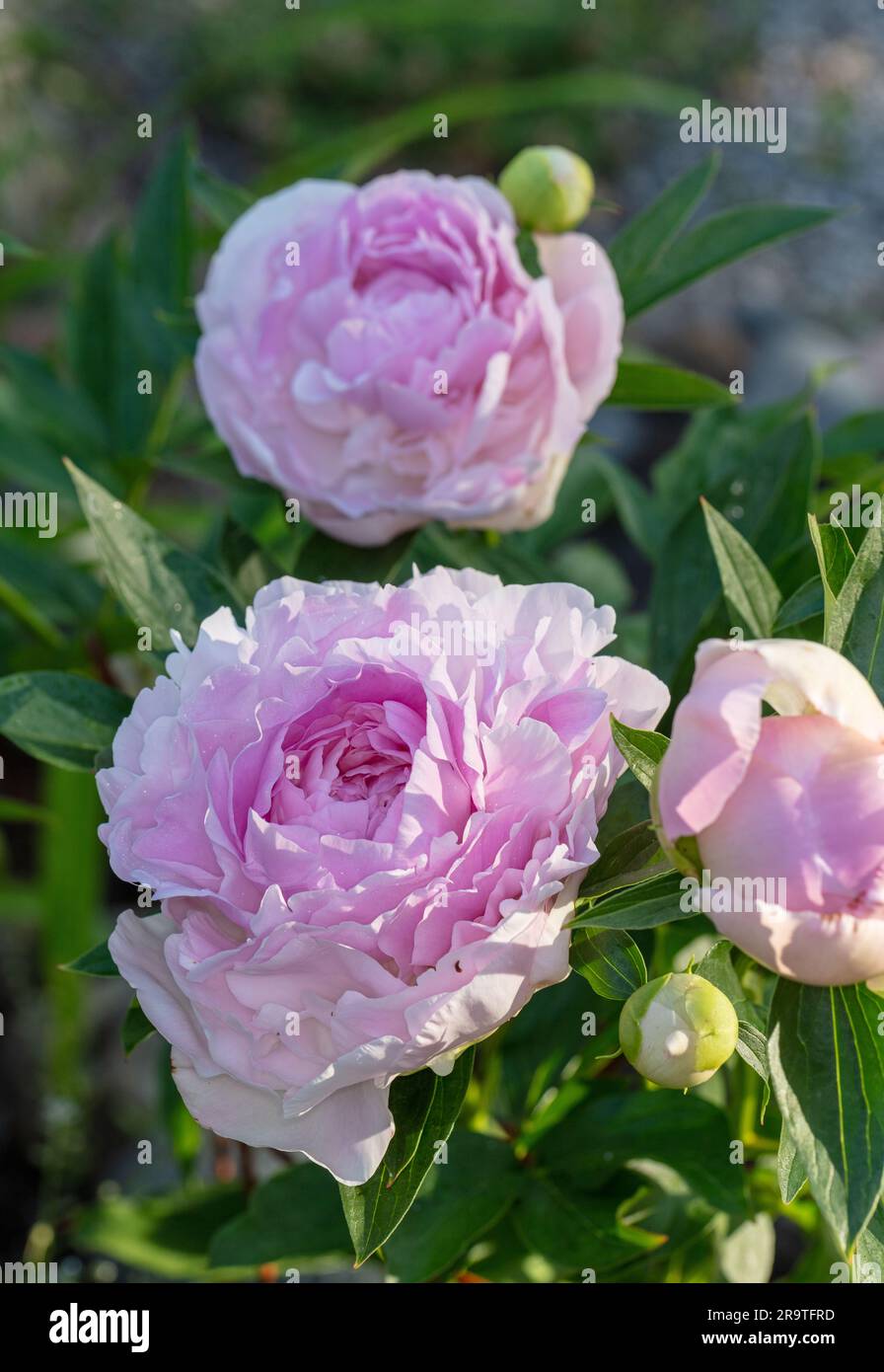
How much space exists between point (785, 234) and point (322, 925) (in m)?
0.49

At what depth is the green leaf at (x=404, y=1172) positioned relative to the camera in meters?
0.50

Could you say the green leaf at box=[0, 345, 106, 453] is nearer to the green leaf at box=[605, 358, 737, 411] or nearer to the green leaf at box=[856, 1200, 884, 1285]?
the green leaf at box=[605, 358, 737, 411]

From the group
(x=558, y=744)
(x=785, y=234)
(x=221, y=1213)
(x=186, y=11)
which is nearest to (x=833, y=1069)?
(x=558, y=744)

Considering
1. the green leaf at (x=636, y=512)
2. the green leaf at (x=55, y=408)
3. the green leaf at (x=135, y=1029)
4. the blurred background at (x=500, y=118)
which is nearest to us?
the green leaf at (x=135, y=1029)

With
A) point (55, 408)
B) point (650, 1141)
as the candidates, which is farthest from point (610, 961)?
point (55, 408)

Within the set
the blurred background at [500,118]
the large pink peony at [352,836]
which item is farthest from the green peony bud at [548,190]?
the blurred background at [500,118]

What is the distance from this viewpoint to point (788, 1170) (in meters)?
0.48

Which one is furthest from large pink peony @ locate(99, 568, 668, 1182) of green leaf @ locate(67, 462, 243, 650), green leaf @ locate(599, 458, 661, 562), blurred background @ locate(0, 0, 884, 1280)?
blurred background @ locate(0, 0, 884, 1280)

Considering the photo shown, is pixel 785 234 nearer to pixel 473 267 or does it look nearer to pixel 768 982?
pixel 473 267

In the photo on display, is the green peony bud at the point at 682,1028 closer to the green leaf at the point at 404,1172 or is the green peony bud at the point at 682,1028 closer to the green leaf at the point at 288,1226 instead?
the green leaf at the point at 404,1172

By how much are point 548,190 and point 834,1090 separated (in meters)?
0.46

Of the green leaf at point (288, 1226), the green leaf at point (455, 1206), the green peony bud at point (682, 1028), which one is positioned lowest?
the green leaf at point (288, 1226)

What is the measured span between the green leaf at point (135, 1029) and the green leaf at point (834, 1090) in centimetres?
25

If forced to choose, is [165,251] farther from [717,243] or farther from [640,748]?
[640,748]
